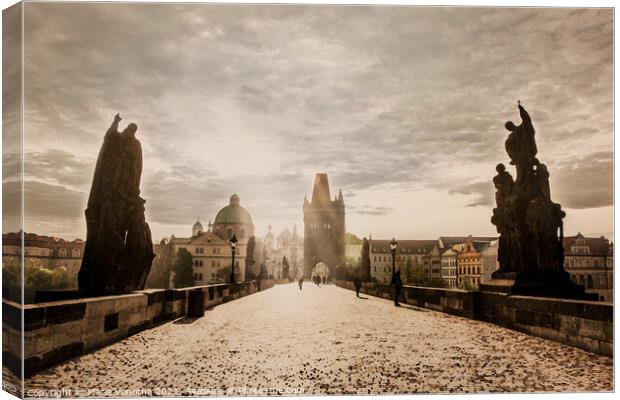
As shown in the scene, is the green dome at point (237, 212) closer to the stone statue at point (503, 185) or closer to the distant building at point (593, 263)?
the stone statue at point (503, 185)

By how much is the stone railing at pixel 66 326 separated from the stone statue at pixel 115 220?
0.49m

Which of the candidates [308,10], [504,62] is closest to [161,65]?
[308,10]

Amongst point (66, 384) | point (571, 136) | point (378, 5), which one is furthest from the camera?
point (571, 136)

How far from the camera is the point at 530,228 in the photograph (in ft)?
33.7

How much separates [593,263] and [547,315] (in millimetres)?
1140

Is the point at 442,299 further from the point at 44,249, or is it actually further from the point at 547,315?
the point at 44,249

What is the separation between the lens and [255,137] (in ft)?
28.3

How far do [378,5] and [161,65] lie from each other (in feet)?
11.3

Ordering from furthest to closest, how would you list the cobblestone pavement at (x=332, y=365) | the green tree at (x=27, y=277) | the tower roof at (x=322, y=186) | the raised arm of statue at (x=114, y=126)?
the tower roof at (x=322, y=186) < the raised arm of statue at (x=114, y=126) < the green tree at (x=27, y=277) < the cobblestone pavement at (x=332, y=365)

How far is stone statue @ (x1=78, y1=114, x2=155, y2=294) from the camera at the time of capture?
28.4ft

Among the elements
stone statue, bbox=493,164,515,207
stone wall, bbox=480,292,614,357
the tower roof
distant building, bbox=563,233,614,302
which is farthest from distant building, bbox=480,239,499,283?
the tower roof

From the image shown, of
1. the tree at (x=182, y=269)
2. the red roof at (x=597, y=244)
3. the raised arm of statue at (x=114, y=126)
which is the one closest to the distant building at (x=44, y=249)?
the raised arm of statue at (x=114, y=126)

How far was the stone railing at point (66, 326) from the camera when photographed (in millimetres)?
6174

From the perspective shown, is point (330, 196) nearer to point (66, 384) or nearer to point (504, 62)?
point (504, 62)
